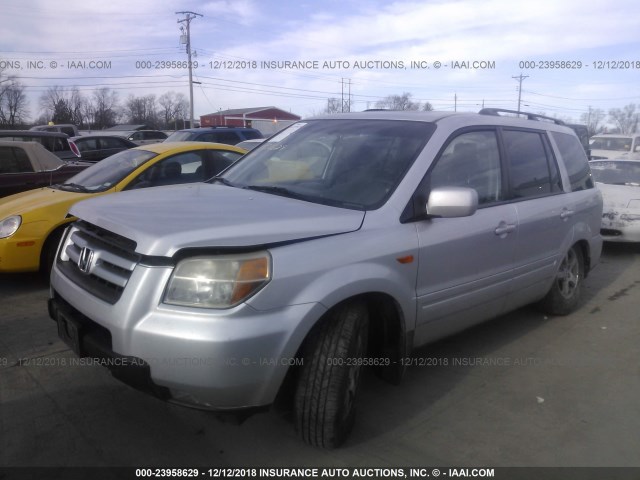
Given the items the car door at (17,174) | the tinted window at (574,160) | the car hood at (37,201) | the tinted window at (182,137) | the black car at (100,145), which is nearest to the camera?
the tinted window at (574,160)

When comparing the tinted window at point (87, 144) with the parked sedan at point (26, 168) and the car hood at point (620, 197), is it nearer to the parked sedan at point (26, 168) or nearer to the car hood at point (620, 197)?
the parked sedan at point (26, 168)

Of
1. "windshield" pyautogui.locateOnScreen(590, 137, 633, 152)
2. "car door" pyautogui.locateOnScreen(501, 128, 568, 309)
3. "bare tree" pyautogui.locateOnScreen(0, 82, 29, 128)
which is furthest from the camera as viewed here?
"bare tree" pyautogui.locateOnScreen(0, 82, 29, 128)

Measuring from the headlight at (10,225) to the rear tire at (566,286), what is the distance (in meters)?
5.09

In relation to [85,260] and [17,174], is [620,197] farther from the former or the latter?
[17,174]

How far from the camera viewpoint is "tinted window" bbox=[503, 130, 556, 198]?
4.09 meters

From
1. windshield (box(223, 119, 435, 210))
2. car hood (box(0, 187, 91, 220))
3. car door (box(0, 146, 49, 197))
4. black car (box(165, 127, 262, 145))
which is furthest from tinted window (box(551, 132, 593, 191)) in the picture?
black car (box(165, 127, 262, 145))

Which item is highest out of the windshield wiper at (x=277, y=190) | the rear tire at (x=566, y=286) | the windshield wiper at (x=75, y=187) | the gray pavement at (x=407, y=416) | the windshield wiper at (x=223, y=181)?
the windshield wiper at (x=223, y=181)

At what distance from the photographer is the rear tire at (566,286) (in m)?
4.87

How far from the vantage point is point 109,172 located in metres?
6.17

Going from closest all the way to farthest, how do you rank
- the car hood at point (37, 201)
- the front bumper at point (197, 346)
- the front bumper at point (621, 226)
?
the front bumper at point (197, 346)
the car hood at point (37, 201)
the front bumper at point (621, 226)

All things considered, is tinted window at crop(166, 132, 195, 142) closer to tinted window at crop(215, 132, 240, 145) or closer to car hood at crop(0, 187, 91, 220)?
tinted window at crop(215, 132, 240, 145)

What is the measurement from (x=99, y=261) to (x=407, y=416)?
1.98m

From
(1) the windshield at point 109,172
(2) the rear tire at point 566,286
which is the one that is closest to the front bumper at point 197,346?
(2) the rear tire at point 566,286

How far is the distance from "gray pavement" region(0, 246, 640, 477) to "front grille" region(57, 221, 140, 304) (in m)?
0.88
